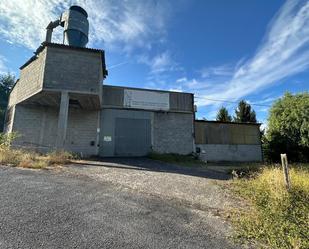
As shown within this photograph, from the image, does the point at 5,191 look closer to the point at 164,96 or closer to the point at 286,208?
the point at 286,208

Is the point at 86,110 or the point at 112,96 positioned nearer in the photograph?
the point at 86,110

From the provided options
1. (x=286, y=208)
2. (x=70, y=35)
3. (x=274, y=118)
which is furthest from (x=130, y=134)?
(x=274, y=118)

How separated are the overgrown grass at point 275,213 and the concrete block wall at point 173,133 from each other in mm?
10341

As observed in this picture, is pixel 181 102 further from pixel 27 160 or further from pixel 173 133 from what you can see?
pixel 27 160

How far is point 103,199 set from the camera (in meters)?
5.23

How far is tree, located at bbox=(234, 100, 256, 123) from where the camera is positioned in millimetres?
30913

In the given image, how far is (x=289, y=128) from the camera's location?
69.7 feet

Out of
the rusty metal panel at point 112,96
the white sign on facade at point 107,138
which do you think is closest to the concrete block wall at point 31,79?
the rusty metal panel at point 112,96

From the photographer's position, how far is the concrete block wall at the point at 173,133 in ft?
56.4

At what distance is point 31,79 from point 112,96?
5.18 m

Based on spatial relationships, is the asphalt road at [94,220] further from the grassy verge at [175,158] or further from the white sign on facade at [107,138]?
the white sign on facade at [107,138]

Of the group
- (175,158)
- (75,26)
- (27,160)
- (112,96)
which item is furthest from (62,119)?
(175,158)

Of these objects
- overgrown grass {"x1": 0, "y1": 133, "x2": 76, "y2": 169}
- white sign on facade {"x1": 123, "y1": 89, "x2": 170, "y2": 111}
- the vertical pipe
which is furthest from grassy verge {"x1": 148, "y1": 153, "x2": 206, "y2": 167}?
overgrown grass {"x1": 0, "y1": 133, "x2": 76, "y2": 169}

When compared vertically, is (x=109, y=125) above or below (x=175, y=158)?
above
